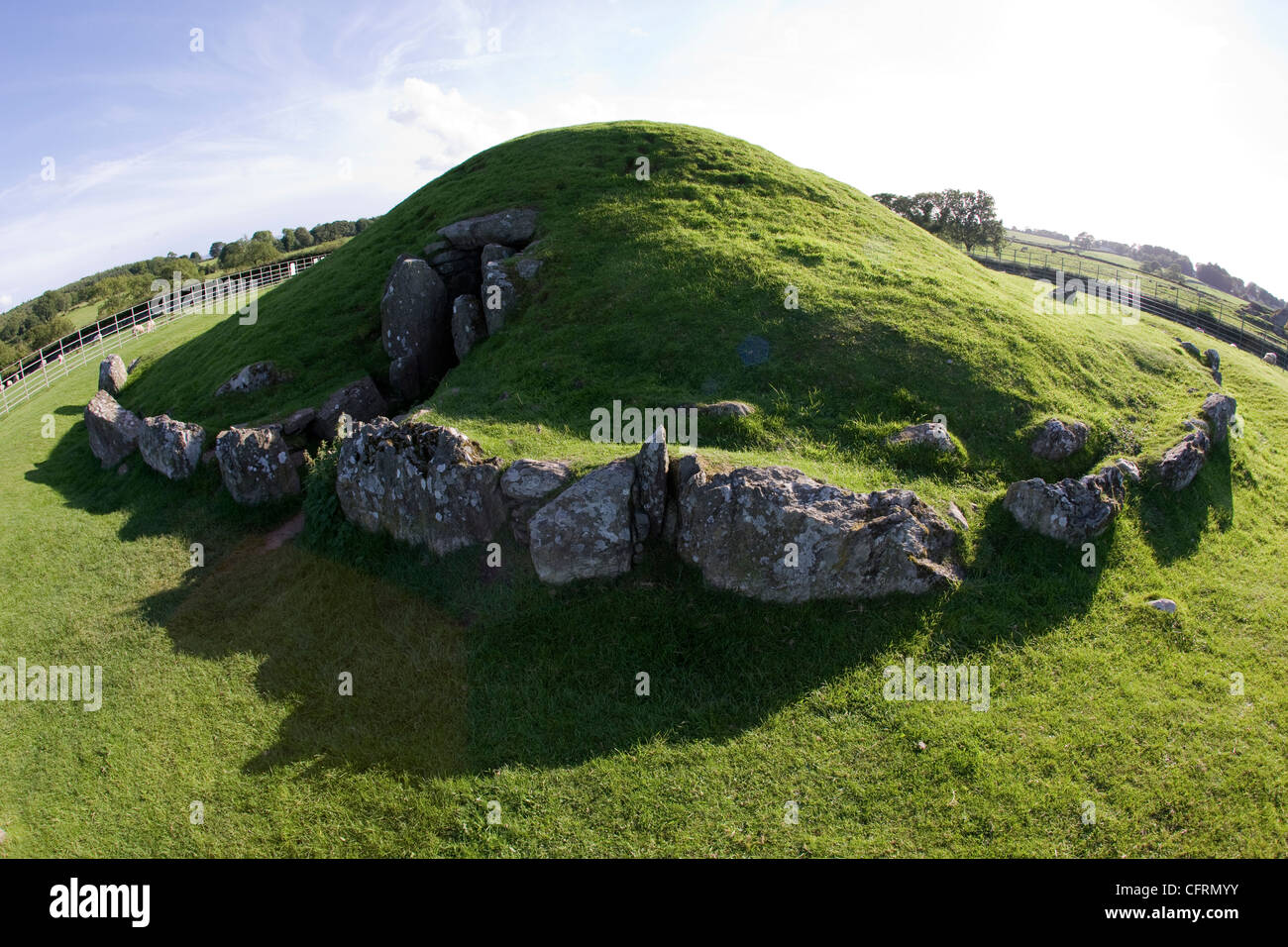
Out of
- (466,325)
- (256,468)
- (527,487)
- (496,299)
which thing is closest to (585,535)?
(527,487)

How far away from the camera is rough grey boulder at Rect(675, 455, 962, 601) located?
11.2 m

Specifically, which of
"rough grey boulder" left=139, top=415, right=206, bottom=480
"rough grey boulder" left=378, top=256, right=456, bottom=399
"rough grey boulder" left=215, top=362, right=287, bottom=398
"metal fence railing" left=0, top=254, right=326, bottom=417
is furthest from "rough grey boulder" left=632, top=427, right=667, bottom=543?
"metal fence railing" left=0, top=254, right=326, bottom=417

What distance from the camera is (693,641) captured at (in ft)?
35.5

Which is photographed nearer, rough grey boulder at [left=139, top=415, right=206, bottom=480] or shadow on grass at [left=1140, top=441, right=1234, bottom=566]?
shadow on grass at [left=1140, top=441, right=1234, bottom=566]

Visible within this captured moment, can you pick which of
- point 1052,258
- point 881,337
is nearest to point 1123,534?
point 881,337

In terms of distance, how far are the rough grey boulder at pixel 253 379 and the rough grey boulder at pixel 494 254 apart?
799cm

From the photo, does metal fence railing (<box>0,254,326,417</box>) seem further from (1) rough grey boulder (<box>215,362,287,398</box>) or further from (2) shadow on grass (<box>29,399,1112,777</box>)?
(2) shadow on grass (<box>29,399,1112,777</box>)

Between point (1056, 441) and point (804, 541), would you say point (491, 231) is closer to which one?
point (804, 541)

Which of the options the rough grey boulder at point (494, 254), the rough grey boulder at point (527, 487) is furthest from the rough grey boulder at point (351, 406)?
the rough grey boulder at point (527, 487)

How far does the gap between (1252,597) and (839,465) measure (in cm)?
856

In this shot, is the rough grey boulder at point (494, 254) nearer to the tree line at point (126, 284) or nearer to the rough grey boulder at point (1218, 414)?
the rough grey boulder at point (1218, 414)

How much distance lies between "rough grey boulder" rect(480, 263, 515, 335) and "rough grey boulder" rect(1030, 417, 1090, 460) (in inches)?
601

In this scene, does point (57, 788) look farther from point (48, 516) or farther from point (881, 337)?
point (881, 337)

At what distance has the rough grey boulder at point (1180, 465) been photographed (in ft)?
48.8
